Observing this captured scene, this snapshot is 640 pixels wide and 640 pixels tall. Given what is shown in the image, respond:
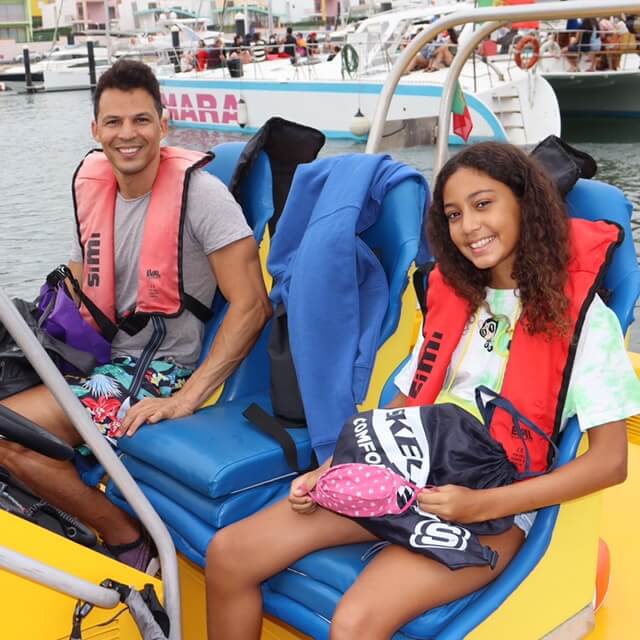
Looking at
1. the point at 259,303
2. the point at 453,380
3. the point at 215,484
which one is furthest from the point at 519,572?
the point at 259,303

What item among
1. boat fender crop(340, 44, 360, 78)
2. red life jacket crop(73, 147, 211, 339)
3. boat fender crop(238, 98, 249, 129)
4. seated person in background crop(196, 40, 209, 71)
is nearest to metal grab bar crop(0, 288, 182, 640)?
red life jacket crop(73, 147, 211, 339)

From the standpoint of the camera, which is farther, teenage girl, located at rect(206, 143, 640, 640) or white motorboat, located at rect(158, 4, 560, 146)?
white motorboat, located at rect(158, 4, 560, 146)

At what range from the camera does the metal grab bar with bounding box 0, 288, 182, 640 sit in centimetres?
141

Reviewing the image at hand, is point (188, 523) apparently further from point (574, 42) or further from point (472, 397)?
point (574, 42)

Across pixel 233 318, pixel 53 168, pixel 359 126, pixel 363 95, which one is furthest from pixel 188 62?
pixel 233 318

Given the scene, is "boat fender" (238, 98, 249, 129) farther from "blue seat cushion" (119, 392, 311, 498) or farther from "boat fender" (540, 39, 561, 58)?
"blue seat cushion" (119, 392, 311, 498)

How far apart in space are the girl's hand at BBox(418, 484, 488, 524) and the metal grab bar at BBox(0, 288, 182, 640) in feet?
1.54

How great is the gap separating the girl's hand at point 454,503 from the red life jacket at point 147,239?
108 cm

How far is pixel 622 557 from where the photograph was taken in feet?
7.30

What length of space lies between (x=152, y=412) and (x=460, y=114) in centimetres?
139

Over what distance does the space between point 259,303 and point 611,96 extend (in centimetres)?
1622

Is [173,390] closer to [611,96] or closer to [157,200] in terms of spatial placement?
[157,200]

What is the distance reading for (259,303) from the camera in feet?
8.21

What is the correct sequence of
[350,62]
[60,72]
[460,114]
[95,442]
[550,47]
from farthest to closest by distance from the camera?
[60,72]
[350,62]
[550,47]
[460,114]
[95,442]
